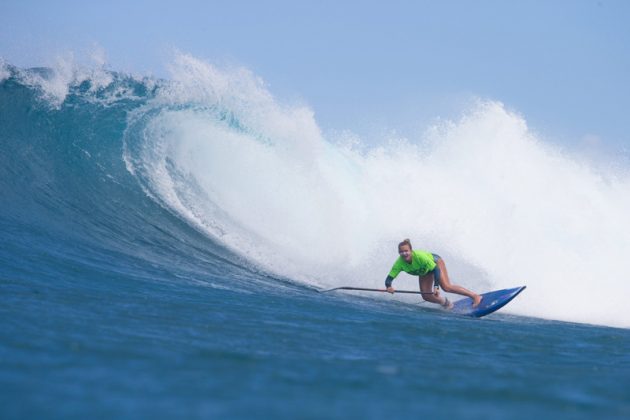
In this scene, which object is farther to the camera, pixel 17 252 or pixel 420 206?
pixel 420 206

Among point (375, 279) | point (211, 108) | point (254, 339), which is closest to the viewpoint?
point (254, 339)

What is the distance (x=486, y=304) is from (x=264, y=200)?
18.6ft

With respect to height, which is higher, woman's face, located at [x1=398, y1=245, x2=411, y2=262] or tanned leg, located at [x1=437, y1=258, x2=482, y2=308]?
woman's face, located at [x1=398, y1=245, x2=411, y2=262]

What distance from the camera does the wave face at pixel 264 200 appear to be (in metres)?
10.3

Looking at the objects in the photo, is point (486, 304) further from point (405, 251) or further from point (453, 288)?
point (405, 251)

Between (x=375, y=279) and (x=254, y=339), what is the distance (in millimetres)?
6395

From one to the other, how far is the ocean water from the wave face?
0.16 ft

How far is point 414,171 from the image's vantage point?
15648 mm

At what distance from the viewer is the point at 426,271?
9562 millimetres

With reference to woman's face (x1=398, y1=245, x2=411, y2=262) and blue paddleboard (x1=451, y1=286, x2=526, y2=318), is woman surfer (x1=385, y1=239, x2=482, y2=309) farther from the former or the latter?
blue paddleboard (x1=451, y1=286, x2=526, y2=318)

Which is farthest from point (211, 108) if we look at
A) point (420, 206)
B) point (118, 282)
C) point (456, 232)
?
point (118, 282)

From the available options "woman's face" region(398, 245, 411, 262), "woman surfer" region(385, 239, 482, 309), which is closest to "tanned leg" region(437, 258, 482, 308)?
"woman surfer" region(385, 239, 482, 309)

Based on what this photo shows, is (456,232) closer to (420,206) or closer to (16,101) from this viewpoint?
(420,206)

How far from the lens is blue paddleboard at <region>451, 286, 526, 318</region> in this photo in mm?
8635
